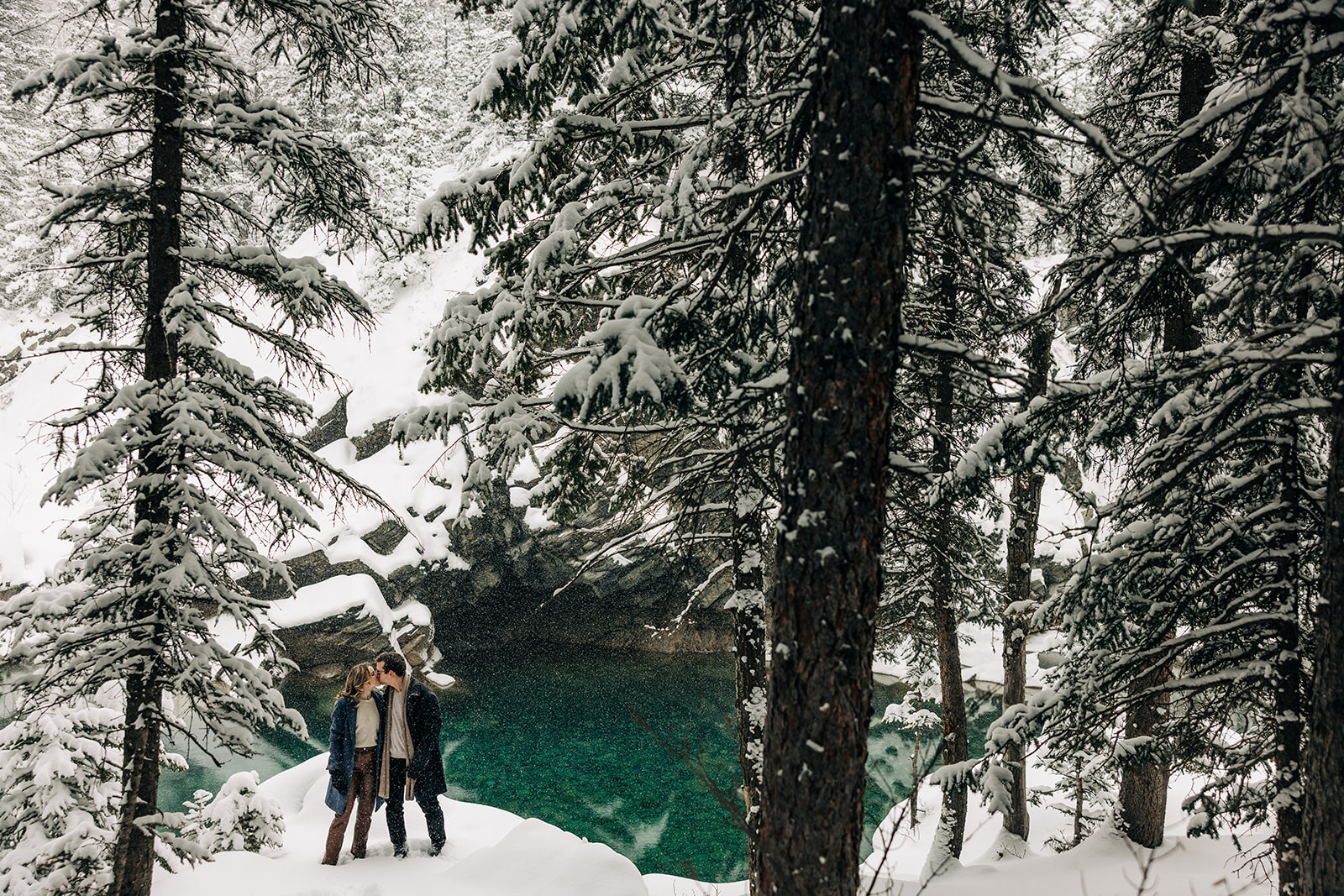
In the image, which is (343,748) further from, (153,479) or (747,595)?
(747,595)

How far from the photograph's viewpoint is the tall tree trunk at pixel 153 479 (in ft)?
17.3

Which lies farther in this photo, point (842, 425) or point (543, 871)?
point (543, 871)

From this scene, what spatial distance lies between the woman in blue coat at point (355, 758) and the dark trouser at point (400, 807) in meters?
0.17

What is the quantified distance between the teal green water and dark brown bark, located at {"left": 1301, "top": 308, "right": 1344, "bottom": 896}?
649cm

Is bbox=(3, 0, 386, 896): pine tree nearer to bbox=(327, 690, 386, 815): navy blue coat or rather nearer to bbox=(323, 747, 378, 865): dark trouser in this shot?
bbox=(327, 690, 386, 815): navy blue coat

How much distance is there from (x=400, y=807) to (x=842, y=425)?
5.91 metres

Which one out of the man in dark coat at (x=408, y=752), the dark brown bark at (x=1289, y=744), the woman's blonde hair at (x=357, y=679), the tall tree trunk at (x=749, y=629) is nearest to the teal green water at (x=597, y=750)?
the tall tree trunk at (x=749, y=629)

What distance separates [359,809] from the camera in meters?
6.67

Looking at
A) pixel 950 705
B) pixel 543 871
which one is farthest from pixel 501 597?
pixel 543 871

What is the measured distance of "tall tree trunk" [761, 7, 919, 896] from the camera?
10.2 feet

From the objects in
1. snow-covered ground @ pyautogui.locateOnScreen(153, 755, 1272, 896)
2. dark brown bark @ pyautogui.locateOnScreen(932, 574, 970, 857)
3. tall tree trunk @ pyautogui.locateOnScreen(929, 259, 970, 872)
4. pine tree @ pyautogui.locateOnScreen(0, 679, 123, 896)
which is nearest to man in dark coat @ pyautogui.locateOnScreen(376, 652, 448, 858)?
snow-covered ground @ pyautogui.locateOnScreen(153, 755, 1272, 896)

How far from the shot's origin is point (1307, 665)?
4.88 m

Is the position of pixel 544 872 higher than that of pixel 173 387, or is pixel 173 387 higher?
pixel 173 387

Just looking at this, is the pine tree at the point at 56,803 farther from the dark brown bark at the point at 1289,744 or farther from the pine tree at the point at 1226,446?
the dark brown bark at the point at 1289,744
